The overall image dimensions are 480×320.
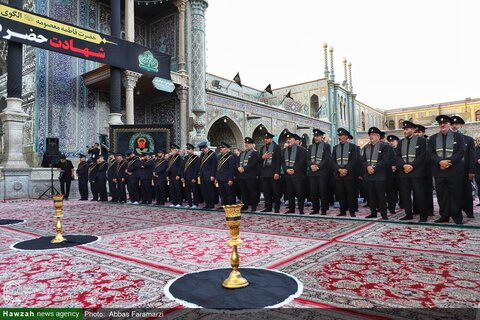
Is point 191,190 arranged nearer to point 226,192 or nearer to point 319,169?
point 226,192

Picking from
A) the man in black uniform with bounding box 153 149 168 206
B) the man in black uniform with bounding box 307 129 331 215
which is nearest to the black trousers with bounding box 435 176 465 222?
the man in black uniform with bounding box 307 129 331 215

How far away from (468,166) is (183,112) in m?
10.2

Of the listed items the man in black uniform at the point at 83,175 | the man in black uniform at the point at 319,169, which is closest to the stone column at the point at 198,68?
the man in black uniform at the point at 83,175

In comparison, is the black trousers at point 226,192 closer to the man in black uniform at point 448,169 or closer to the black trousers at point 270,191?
the black trousers at point 270,191

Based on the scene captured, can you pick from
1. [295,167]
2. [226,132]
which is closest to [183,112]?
[226,132]

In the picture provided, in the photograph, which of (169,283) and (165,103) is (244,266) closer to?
(169,283)

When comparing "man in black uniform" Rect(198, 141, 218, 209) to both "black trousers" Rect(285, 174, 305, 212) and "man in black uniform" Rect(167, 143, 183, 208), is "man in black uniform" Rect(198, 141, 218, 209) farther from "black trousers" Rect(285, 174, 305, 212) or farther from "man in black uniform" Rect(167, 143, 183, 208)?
"black trousers" Rect(285, 174, 305, 212)

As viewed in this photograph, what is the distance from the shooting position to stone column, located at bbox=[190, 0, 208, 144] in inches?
513

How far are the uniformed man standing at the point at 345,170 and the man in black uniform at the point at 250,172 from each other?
1.46m

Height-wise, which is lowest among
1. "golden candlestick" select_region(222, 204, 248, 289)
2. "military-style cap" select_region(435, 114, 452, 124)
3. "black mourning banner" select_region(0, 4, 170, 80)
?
"golden candlestick" select_region(222, 204, 248, 289)

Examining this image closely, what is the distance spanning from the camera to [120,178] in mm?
8281

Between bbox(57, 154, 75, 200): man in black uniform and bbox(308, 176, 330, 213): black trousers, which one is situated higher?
bbox(57, 154, 75, 200): man in black uniform

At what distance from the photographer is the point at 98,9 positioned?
12.9m

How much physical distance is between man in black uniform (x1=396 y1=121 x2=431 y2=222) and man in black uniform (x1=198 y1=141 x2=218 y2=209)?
Answer: 331 centimetres
